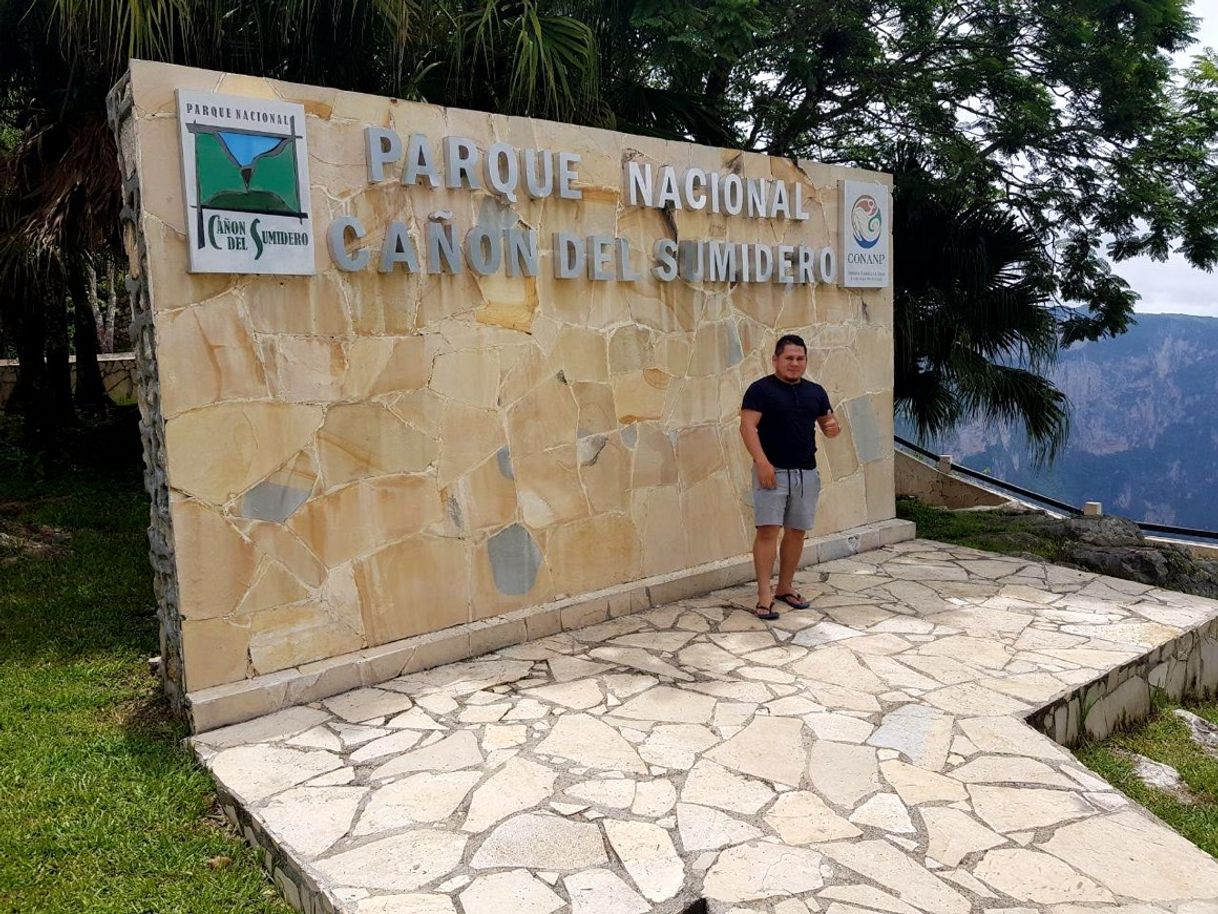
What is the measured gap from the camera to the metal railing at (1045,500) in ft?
33.3

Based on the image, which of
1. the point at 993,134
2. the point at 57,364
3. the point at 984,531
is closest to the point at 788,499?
the point at 984,531

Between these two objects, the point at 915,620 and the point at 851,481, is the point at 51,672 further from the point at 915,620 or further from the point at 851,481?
the point at 851,481

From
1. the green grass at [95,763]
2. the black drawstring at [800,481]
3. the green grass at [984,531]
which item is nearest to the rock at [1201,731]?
the black drawstring at [800,481]

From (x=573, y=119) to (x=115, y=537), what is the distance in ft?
16.1

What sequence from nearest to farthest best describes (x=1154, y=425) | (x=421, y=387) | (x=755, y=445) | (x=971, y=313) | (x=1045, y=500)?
A: (x=421, y=387) < (x=755, y=445) < (x=971, y=313) < (x=1045, y=500) < (x=1154, y=425)

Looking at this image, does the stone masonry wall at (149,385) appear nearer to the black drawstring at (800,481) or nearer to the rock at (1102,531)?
the black drawstring at (800,481)

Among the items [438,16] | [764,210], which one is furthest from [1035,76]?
[438,16]

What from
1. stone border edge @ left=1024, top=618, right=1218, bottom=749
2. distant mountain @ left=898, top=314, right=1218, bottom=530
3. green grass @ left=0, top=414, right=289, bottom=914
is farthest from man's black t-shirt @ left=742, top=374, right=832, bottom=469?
distant mountain @ left=898, top=314, right=1218, bottom=530

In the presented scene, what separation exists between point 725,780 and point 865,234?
16.4 feet

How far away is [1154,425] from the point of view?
64.2 m

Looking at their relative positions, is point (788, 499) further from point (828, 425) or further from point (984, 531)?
point (984, 531)

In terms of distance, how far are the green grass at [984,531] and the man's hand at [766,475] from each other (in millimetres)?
3282

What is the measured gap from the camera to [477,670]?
505 centimetres

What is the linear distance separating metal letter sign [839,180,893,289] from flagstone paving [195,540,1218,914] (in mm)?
2897
